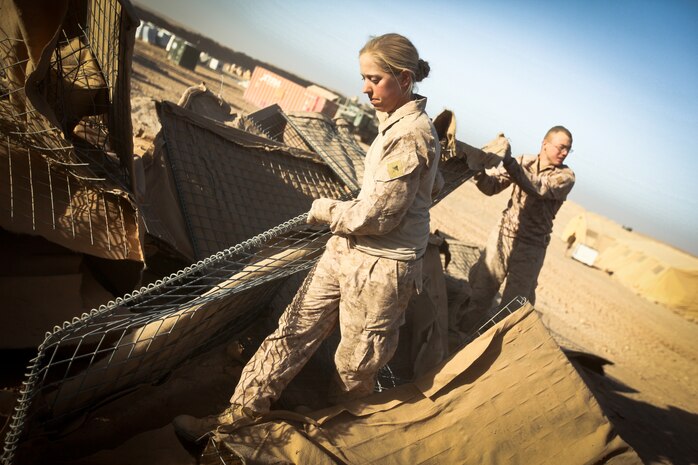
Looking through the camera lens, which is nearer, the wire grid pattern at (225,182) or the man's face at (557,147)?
the wire grid pattern at (225,182)

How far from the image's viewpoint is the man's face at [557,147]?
12.5ft

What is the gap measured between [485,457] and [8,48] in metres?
3.00

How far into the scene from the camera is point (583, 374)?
4539mm

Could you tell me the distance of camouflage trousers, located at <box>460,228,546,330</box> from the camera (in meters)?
4.10

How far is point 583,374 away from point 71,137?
494 centimetres

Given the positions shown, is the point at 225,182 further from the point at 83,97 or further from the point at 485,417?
the point at 485,417

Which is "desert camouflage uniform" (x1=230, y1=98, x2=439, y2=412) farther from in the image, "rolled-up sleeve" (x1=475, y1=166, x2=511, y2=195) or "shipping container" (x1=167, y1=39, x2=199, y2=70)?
"shipping container" (x1=167, y1=39, x2=199, y2=70)

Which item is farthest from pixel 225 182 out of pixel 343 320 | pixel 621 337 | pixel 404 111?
pixel 621 337

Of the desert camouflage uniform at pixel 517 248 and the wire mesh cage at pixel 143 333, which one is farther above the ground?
the desert camouflage uniform at pixel 517 248

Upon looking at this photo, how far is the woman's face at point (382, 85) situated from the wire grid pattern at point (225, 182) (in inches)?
60.2

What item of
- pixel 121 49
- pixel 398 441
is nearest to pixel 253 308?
pixel 398 441

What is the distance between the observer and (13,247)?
217 cm

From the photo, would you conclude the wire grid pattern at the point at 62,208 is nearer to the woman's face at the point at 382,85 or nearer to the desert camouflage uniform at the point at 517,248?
the woman's face at the point at 382,85

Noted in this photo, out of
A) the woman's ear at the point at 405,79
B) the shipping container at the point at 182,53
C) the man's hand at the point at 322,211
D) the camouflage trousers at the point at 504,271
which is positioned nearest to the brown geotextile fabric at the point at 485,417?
the man's hand at the point at 322,211
